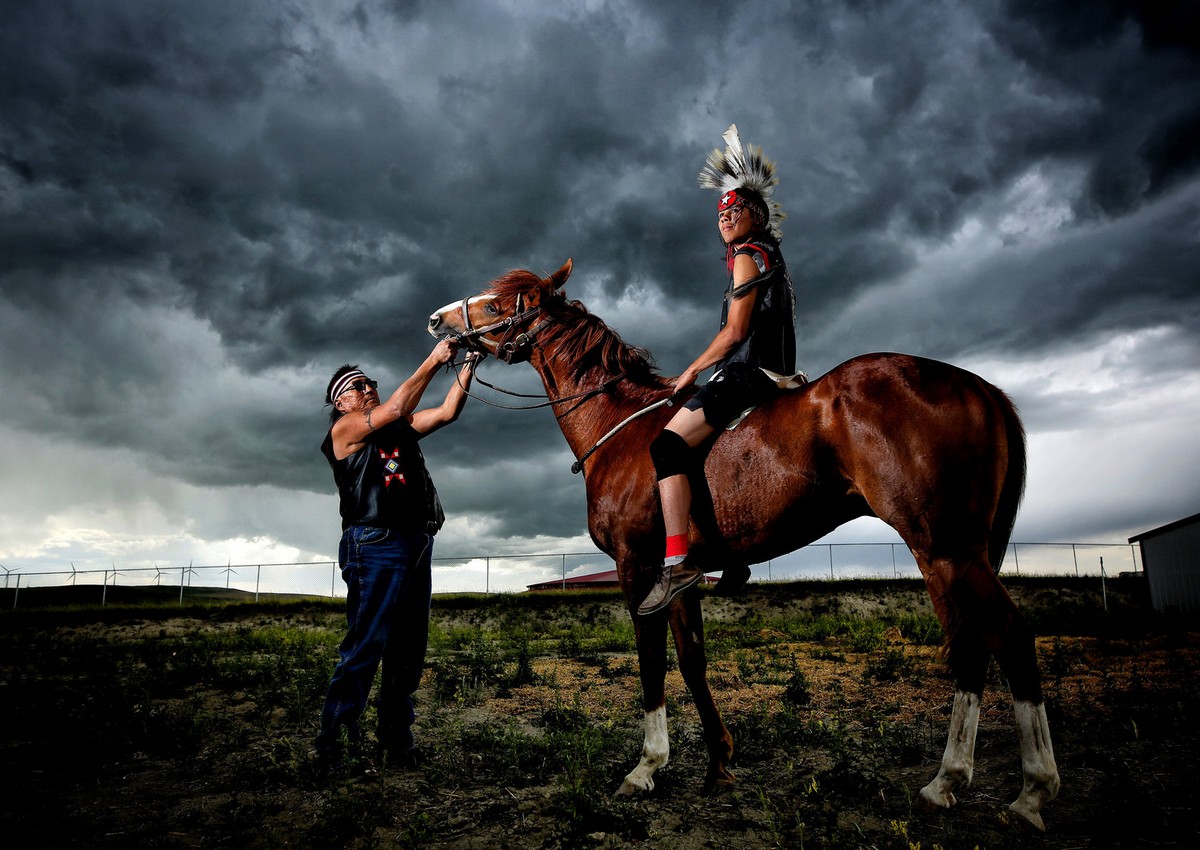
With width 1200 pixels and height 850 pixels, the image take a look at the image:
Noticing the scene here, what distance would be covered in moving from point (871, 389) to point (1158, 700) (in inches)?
184

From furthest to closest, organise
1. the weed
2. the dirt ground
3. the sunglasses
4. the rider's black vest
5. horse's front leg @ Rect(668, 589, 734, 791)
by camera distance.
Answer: the weed
the sunglasses
horse's front leg @ Rect(668, 589, 734, 791)
the rider's black vest
the dirt ground

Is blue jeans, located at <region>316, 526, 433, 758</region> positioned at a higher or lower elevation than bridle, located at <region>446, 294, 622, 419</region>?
lower

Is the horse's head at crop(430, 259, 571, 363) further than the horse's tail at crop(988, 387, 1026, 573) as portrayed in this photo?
Yes

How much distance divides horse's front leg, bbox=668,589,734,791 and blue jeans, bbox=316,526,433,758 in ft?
6.31

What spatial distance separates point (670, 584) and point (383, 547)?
205 centimetres

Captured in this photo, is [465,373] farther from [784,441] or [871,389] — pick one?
[871,389]

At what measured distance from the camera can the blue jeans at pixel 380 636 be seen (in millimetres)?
4184

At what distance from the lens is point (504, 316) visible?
5.27 m

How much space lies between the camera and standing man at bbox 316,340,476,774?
13.8ft

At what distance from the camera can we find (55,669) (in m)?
9.66

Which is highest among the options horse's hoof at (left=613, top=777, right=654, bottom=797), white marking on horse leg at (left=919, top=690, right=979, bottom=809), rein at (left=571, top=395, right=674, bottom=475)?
rein at (left=571, top=395, right=674, bottom=475)

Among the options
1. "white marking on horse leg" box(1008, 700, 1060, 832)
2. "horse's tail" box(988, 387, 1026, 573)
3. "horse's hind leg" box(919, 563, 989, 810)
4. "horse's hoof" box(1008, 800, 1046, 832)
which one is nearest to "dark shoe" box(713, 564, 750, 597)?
"horse's hind leg" box(919, 563, 989, 810)

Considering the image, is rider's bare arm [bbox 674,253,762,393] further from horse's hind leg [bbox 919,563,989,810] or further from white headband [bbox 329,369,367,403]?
white headband [bbox 329,369,367,403]

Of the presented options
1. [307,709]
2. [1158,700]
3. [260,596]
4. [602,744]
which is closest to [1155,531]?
[1158,700]
